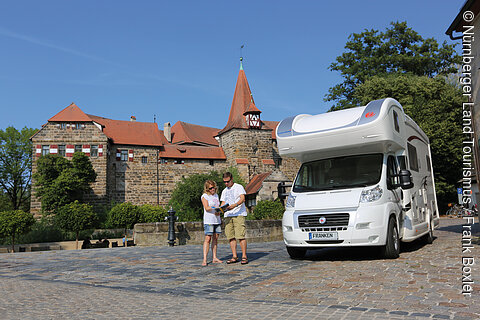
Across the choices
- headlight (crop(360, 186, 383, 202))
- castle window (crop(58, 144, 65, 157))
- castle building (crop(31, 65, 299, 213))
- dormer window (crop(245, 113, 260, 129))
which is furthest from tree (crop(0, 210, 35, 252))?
headlight (crop(360, 186, 383, 202))

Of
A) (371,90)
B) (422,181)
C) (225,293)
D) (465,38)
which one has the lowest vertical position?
(225,293)

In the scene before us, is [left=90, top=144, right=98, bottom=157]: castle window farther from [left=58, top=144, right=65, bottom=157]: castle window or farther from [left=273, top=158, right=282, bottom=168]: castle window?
[left=273, top=158, right=282, bottom=168]: castle window

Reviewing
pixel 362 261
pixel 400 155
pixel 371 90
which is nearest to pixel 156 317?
pixel 362 261

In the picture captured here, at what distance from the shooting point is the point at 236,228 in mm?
7656

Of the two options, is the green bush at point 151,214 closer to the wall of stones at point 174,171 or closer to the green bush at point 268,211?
the green bush at point 268,211

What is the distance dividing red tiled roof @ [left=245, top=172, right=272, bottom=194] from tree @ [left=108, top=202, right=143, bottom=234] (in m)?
14.0

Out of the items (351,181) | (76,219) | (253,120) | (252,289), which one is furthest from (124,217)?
(252,289)

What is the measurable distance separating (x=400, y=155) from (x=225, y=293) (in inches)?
196

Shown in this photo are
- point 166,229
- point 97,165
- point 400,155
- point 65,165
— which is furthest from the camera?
point 97,165

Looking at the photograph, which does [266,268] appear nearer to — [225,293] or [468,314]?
[225,293]

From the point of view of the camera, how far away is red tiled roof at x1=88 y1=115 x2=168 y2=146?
2137 inches

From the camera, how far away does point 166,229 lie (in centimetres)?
1564

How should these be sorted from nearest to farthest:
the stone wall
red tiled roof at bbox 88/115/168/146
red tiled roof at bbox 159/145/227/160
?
the stone wall < red tiled roof at bbox 88/115/168/146 < red tiled roof at bbox 159/145/227/160

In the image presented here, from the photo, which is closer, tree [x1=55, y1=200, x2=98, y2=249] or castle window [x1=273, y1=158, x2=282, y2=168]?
tree [x1=55, y1=200, x2=98, y2=249]
